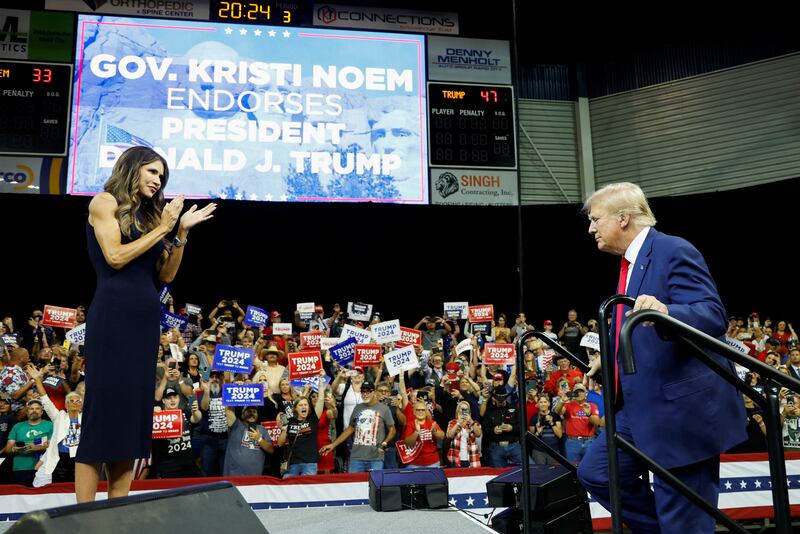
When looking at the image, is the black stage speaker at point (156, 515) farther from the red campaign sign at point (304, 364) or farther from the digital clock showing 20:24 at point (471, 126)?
the digital clock showing 20:24 at point (471, 126)

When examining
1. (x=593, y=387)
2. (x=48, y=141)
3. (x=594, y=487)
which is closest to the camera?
(x=594, y=487)

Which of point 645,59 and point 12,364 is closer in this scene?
point 12,364

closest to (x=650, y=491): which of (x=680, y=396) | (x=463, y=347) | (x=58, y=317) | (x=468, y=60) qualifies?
(x=680, y=396)

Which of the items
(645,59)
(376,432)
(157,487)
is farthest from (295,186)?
(645,59)

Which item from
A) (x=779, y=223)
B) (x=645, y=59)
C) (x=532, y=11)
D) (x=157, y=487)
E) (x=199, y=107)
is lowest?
(x=157, y=487)

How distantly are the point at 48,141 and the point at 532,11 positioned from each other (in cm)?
948

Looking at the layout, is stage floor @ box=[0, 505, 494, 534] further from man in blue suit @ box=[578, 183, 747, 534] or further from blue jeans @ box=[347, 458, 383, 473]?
blue jeans @ box=[347, 458, 383, 473]

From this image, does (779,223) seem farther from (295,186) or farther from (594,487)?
(594,487)

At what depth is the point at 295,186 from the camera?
10938 mm

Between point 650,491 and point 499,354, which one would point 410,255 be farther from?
point 650,491

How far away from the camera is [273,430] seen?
6969 millimetres

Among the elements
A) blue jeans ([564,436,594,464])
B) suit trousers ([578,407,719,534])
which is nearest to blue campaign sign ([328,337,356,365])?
blue jeans ([564,436,594,464])

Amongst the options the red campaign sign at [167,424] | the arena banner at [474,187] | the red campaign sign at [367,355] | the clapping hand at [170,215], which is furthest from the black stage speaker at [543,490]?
the arena banner at [474,187]

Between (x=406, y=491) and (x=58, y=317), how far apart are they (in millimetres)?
6059
